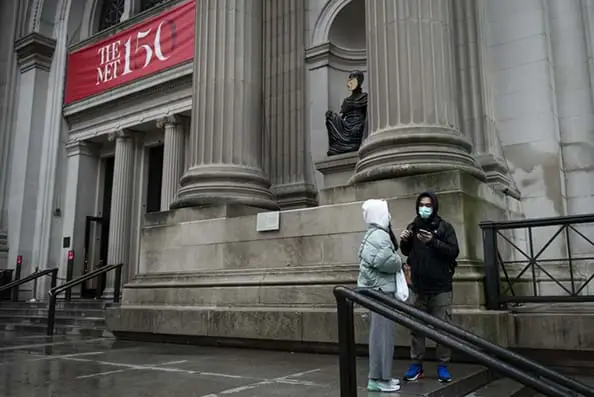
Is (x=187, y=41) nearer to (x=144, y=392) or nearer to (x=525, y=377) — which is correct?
(x=144, y=392)

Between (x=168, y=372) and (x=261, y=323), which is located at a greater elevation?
(x=261, y=323)

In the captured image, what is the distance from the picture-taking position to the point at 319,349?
22.3 ft

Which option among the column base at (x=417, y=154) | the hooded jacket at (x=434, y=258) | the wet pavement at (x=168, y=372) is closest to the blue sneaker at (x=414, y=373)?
the wet pavement at (x=168, y=372)

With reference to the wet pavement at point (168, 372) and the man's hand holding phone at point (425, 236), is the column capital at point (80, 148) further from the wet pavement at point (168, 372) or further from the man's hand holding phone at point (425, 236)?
the man's hand holding phone at point (425, 236)

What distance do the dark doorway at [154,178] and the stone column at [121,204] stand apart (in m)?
0.55

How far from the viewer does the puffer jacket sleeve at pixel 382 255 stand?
14.9 ft

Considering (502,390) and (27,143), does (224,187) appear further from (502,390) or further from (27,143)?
(27,143)

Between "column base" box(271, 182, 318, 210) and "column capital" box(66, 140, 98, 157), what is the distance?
403 inches

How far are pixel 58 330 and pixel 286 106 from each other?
6572 millimetres

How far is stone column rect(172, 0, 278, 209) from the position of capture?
906 centimetres

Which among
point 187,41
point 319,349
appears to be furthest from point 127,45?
point 319,349

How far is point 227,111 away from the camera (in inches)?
371

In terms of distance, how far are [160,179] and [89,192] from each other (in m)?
3.11

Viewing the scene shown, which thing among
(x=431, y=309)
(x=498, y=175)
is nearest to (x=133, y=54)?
(x=498, y=175)
